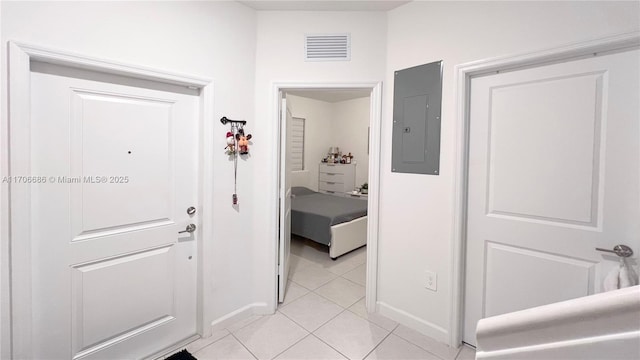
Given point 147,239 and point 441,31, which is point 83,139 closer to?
→ point 147,239

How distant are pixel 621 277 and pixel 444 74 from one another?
58.6 inches

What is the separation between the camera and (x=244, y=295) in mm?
2277

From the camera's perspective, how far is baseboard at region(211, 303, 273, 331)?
2105 mm

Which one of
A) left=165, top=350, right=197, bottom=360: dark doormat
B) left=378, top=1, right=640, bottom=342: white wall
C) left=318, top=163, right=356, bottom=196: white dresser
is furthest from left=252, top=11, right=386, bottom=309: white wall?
left=318, top=163, right=356, bottom=196: white dresser

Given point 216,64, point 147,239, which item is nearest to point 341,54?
point 216,64

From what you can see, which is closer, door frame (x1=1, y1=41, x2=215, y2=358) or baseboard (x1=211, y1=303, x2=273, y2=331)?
door frame (x1=1, y1=41, x2=215, y2=358)

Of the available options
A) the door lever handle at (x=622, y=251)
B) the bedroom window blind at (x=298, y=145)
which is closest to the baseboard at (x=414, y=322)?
the door lever handle at (x=622, y=251)

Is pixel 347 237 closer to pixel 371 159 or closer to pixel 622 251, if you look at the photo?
pixel 371 159

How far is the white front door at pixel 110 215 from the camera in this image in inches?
57.1

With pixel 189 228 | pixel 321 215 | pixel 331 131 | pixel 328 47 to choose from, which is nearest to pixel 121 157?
pixel 189 228

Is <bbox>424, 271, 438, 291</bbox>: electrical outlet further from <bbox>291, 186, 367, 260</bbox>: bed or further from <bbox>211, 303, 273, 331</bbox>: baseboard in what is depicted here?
<bbox>291, 186, 367, 260</bbox>: bed

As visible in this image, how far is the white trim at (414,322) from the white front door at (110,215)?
153 centimetres

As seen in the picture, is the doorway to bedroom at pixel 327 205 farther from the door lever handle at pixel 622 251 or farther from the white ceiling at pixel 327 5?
the door lever handle at pixel 622 251

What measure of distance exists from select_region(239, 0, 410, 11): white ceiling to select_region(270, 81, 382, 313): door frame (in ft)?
1.85
